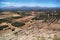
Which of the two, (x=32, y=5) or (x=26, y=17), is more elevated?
(x=32, y=5)

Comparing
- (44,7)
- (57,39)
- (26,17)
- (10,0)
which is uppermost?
(10,0)

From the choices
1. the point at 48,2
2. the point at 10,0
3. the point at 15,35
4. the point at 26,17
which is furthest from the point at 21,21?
the point at 48,2

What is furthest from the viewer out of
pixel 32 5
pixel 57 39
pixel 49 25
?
pixel 32 5

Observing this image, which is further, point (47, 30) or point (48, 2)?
point (48, 2)

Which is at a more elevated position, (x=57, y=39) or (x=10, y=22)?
(x=10, y=22)

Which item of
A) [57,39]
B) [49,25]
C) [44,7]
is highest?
[44,7]

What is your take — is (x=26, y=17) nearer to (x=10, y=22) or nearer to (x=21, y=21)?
(x=21, y=21)

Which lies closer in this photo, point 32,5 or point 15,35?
point 15,35

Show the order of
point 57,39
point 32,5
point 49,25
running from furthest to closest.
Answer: point 32,5
point 49,25
point 57,39

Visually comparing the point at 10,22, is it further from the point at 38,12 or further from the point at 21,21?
the point at 38,12

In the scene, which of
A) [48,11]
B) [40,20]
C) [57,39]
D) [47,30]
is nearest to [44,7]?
[48,11]
